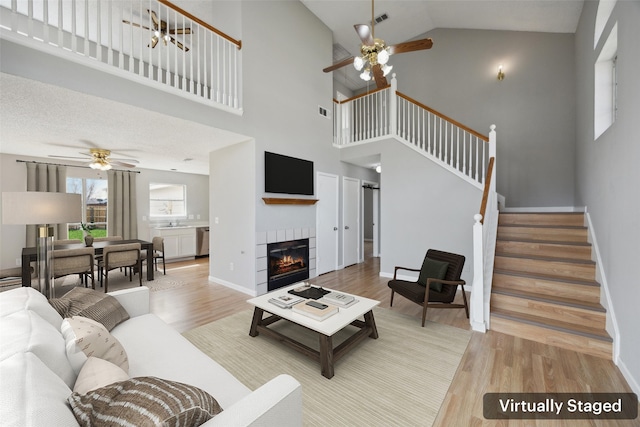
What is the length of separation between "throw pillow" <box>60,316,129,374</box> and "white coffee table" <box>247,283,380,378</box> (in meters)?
1.16

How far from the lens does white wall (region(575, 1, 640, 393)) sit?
6.45 feet

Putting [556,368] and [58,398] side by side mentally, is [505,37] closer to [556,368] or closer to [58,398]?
[556,368]

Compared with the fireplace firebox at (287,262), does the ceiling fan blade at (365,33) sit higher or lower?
higher

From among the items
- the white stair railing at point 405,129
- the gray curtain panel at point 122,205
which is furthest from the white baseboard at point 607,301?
the gray curtain panel at point 122,205

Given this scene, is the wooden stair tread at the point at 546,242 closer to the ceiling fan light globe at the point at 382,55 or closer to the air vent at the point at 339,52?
the ceiling fan light globe at the point at 382,55

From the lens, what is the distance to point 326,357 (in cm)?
206

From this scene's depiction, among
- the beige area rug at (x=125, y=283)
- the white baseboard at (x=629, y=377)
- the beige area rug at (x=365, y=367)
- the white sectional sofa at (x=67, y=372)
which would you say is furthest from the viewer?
the beige area rug at (x=125, y=283)

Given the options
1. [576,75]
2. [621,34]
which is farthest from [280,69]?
[576,75]

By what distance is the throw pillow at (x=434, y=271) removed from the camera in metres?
3.04

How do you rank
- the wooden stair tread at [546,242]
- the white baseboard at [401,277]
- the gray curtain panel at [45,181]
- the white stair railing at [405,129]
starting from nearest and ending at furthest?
the wooden stair tread at [546,242] → the white stair railing at [405,129] → the white baseboard at [401,277] → the gray curtain panel at [45,181]

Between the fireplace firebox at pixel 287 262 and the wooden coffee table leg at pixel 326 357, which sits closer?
the wooden coffee table leg at pixel 326 357

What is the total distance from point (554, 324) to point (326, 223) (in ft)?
12.1

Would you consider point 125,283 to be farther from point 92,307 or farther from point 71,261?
point 92,307

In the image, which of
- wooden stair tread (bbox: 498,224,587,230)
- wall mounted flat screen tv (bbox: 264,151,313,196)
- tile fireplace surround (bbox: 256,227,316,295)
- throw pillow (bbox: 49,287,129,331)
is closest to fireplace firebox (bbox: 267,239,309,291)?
tile fireplace surround (bbox: 256,227,316,295)
